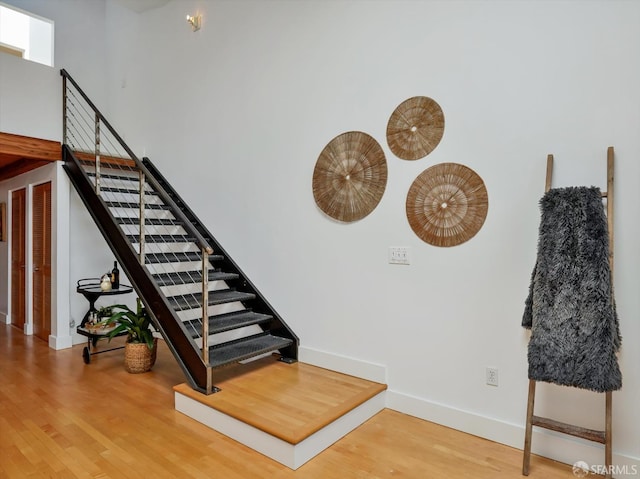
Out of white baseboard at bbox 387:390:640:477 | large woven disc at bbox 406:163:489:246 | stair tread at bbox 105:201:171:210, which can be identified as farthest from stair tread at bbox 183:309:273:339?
large woven disc at bbox 406:163:489:246

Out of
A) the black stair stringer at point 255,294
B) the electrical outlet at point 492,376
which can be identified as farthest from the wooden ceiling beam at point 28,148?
the electrical outlet at point 492,376

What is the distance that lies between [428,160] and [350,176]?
0.67 metres

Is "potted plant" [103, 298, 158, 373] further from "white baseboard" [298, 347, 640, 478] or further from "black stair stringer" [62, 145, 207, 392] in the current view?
"white baseboard" [298, 347, 640, 478]

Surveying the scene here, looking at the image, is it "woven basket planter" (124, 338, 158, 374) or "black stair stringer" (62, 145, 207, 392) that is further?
"woven basket planter" (124, 338, 158, 374)

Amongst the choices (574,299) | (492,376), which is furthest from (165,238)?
(574,299)

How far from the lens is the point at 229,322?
350 cm

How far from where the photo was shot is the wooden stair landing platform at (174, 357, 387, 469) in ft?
7.69

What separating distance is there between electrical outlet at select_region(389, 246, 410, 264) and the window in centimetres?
499

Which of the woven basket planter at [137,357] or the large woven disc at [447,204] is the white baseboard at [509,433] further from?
the woven basket planter at [137,357]

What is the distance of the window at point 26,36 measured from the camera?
4.95 m

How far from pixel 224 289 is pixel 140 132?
270 cm

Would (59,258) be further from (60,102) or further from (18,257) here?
(60,102)

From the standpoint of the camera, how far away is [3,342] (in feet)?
15.6

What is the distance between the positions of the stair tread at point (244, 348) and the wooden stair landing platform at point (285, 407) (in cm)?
18
